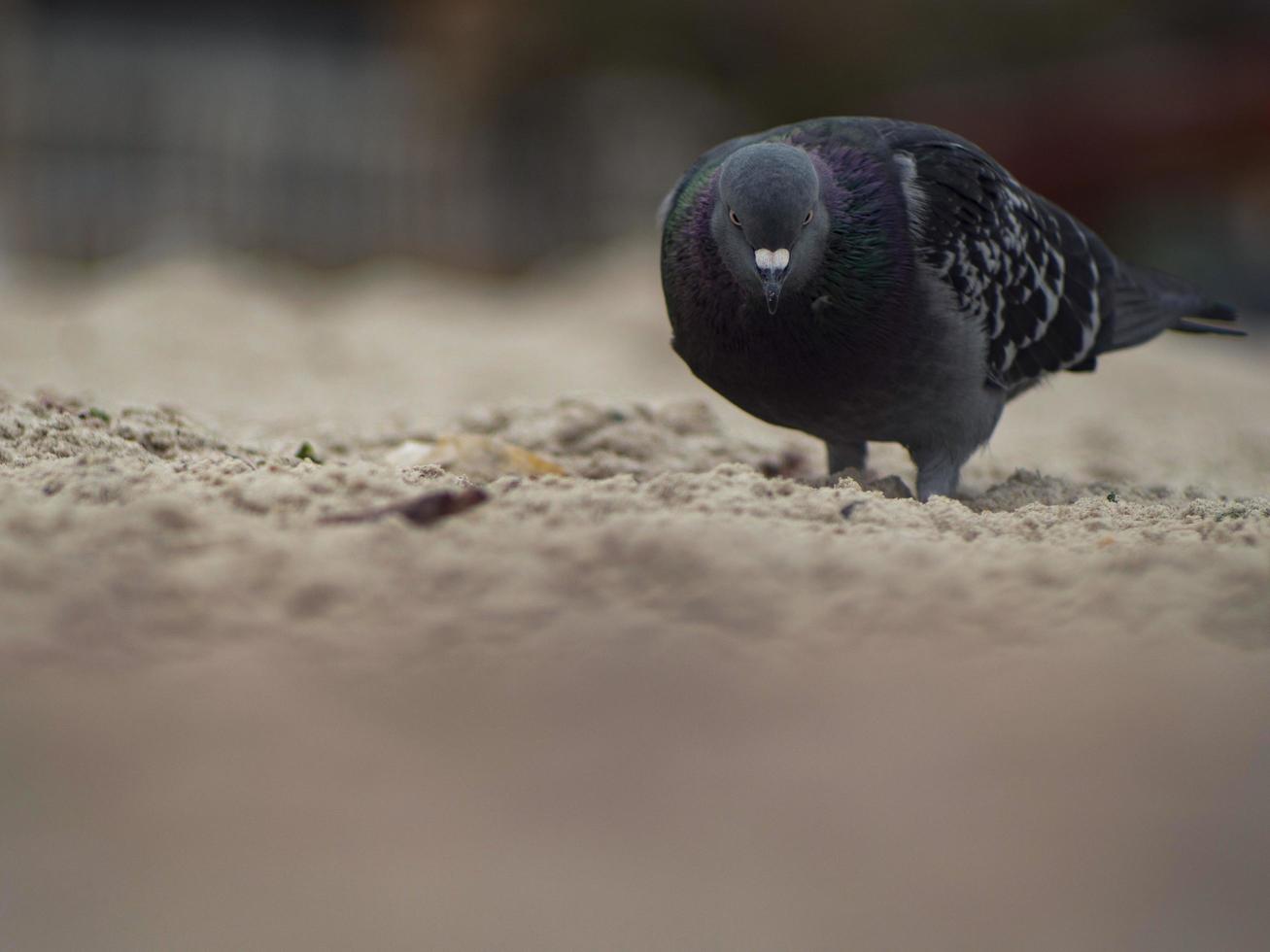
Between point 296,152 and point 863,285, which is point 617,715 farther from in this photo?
point 296,152

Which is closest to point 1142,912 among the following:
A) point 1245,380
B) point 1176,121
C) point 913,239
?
point 913,239

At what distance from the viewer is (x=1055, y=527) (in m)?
2.61

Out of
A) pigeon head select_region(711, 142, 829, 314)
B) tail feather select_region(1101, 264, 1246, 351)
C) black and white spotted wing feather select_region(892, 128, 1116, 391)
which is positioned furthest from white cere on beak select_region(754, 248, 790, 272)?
tail feather select_region(1101, 264, 1246, 351)

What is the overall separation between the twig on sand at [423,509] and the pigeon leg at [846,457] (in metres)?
1.43

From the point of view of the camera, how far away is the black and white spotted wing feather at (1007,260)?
314cm

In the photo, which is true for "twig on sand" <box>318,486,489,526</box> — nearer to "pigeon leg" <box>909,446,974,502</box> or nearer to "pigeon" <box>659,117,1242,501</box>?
"pigeon" <box>659,117,1242,501</box>

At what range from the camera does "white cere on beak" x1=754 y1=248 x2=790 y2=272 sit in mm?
2803

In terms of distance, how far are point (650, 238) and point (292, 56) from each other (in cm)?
326

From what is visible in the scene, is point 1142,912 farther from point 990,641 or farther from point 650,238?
point 650,238

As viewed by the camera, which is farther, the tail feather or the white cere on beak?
the tail feather

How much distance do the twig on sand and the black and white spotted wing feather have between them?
132 centimetres

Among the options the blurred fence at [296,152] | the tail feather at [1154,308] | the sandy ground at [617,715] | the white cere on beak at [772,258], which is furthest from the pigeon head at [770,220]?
the blurred fence at [296,152]

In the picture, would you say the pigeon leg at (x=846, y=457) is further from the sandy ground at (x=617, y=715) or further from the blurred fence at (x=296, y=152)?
the blurred fence at (x=296, y=152)

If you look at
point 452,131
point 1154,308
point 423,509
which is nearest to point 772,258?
point 423,509
